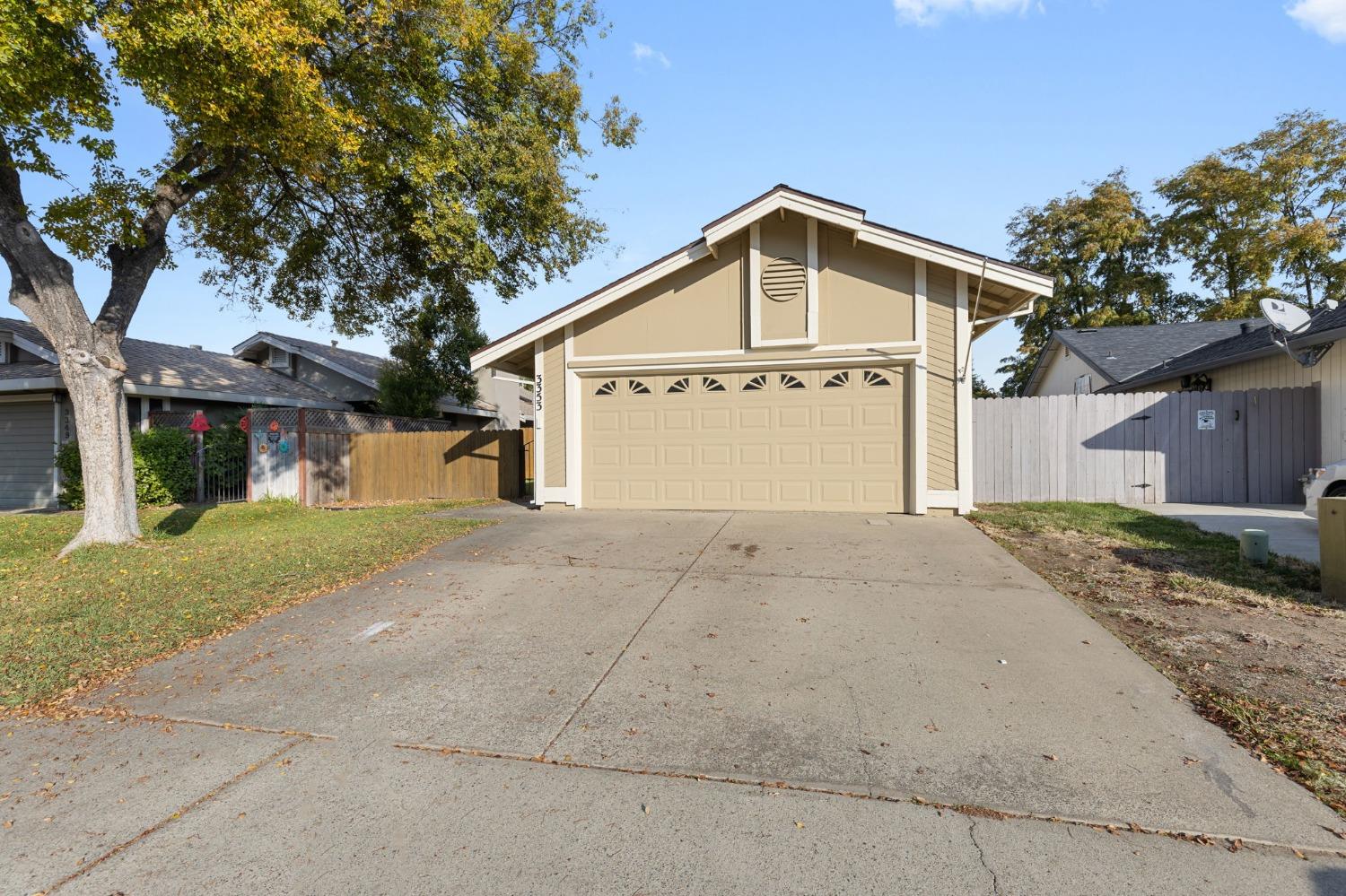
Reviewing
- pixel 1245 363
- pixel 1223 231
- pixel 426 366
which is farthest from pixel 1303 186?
pixel 426 366

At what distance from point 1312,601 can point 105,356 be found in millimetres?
12960

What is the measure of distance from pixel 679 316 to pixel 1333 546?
8.26 m

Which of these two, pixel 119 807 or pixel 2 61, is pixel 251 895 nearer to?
pixel 119 807

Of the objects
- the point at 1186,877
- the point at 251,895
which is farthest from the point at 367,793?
the point at 1186,877

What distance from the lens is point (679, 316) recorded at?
10.9 m

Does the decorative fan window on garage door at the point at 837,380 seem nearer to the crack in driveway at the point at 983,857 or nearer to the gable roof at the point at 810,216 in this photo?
the gable roof at the point at 810,216

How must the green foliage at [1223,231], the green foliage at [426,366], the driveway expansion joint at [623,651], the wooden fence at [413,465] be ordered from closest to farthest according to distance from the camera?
the driveway expansion joint at [623,651], the wooden fence at [413,465], the green foliage at [426,366], the green foliage at [1223,231]

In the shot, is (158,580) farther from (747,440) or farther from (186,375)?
(186,375)

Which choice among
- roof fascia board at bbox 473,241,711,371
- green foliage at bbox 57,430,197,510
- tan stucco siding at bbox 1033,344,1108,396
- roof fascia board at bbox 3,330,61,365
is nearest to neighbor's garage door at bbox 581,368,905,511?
roof fascia board at bbox 473,241,711,371

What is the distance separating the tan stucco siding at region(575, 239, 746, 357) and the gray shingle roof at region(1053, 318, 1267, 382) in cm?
1243

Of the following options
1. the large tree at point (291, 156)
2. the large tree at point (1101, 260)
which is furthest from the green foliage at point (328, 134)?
the large tree at point (1101, 260)

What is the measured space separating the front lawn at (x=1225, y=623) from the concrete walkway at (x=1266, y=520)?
430 mm

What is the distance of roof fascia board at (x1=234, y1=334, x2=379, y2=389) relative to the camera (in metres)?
20.7

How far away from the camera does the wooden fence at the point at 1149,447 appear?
10984 mm
